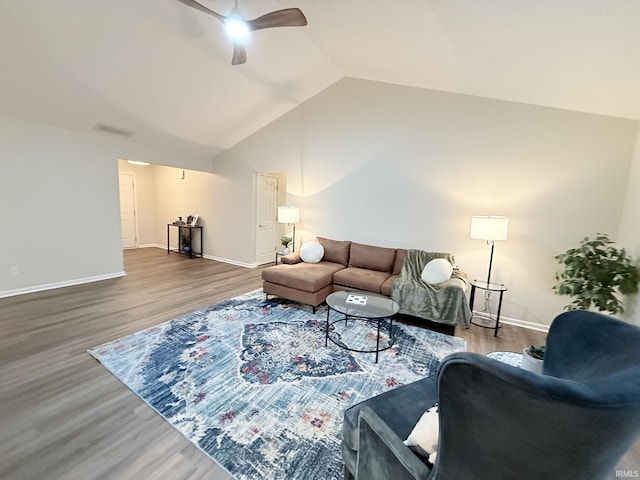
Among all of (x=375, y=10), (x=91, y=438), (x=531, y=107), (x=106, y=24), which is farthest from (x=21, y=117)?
(x=531, y=107)

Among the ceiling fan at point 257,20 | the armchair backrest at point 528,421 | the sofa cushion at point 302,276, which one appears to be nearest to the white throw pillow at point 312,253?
the sofa cushion at point 302,276

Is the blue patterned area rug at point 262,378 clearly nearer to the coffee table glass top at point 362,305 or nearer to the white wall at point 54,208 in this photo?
the coffee table glass top at point 362,305

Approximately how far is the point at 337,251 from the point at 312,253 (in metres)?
0.43

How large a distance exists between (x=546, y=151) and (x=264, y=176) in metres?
4.67

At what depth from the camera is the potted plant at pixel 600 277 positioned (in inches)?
95.1

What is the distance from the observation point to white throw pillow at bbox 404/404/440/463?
98 cm

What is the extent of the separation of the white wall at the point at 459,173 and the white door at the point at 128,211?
14.8 ft

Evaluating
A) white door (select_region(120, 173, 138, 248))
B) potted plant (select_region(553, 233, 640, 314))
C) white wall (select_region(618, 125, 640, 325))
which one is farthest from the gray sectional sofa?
white door (select_region(120, 173, 138, 248))

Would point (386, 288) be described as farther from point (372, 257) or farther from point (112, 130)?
point (112, 130)

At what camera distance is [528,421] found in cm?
68

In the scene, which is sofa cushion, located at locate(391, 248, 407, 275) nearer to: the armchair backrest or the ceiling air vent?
the armchair backrest

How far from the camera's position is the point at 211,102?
4.20 metres

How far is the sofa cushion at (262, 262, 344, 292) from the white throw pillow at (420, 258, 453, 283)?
4.00 feet

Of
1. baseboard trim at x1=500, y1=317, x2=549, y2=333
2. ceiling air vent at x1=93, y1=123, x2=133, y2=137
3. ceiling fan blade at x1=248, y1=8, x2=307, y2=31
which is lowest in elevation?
baseboard trim at x1=500, y1=317, x2=549, y2=333
